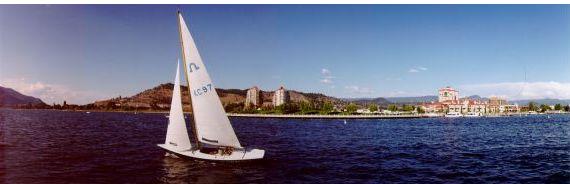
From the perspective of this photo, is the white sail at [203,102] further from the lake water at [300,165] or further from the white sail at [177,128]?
the white sail at [177,128]

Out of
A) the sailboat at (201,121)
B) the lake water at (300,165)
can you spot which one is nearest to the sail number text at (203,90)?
the sailboat at (201,121)

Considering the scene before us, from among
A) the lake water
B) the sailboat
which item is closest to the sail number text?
the sailboat

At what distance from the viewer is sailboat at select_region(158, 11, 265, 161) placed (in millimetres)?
37469

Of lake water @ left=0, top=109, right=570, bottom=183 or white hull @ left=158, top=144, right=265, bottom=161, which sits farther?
white hull @ left=158, top=144, right=265, bottom=161

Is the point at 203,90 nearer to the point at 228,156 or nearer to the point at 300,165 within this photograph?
the point at 228,156

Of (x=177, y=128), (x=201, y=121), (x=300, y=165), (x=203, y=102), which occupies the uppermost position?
(x=203, y=102)

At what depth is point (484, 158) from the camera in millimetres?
52906

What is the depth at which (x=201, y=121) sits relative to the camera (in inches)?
1572

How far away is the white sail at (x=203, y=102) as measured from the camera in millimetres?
37219

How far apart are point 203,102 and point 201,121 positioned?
1781mm

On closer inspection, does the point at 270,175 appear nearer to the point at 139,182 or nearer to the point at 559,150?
the point at 139,182

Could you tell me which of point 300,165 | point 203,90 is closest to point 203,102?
point 203,90

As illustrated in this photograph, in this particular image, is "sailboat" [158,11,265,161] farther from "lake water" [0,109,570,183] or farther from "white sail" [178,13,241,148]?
"lake water" [0,109,570,183]

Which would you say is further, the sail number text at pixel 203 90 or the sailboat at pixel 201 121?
the sail number text at pixel 203 90
